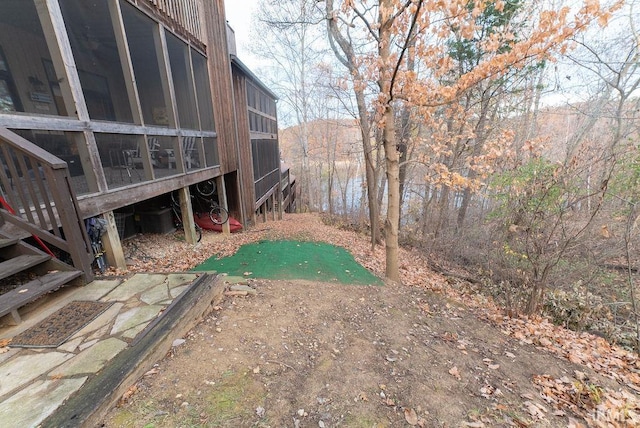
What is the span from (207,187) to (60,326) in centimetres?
632

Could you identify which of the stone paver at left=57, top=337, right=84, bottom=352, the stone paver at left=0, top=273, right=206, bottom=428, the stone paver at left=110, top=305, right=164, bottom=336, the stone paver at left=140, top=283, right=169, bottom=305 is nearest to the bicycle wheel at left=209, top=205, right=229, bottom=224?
the stone paver at left=0, top=273, right=206, bottom=428

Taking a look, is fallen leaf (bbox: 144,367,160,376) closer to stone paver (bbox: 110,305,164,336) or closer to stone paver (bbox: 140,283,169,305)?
stone paver (bbox: 110,305,164,336)

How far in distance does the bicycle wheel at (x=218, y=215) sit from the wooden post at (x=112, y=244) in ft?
13.3

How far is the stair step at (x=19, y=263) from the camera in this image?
2369mm

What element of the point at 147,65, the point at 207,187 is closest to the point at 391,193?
the point at 207,187

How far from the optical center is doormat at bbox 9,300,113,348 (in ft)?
6.92

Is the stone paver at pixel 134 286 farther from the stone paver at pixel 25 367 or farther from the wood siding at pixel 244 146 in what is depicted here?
the wood siding at pixel 244 146

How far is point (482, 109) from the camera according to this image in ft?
31.6

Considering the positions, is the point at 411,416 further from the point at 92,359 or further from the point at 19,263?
the point at 19,263

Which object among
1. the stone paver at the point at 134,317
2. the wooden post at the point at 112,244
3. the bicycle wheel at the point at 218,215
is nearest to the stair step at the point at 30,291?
the stone paver at the point at 134,317

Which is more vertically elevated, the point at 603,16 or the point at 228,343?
the point at 603,16

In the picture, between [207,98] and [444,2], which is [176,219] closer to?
[207,98]

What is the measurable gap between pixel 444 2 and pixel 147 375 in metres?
5.25

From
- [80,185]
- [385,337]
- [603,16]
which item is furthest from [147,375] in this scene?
[603,16]
